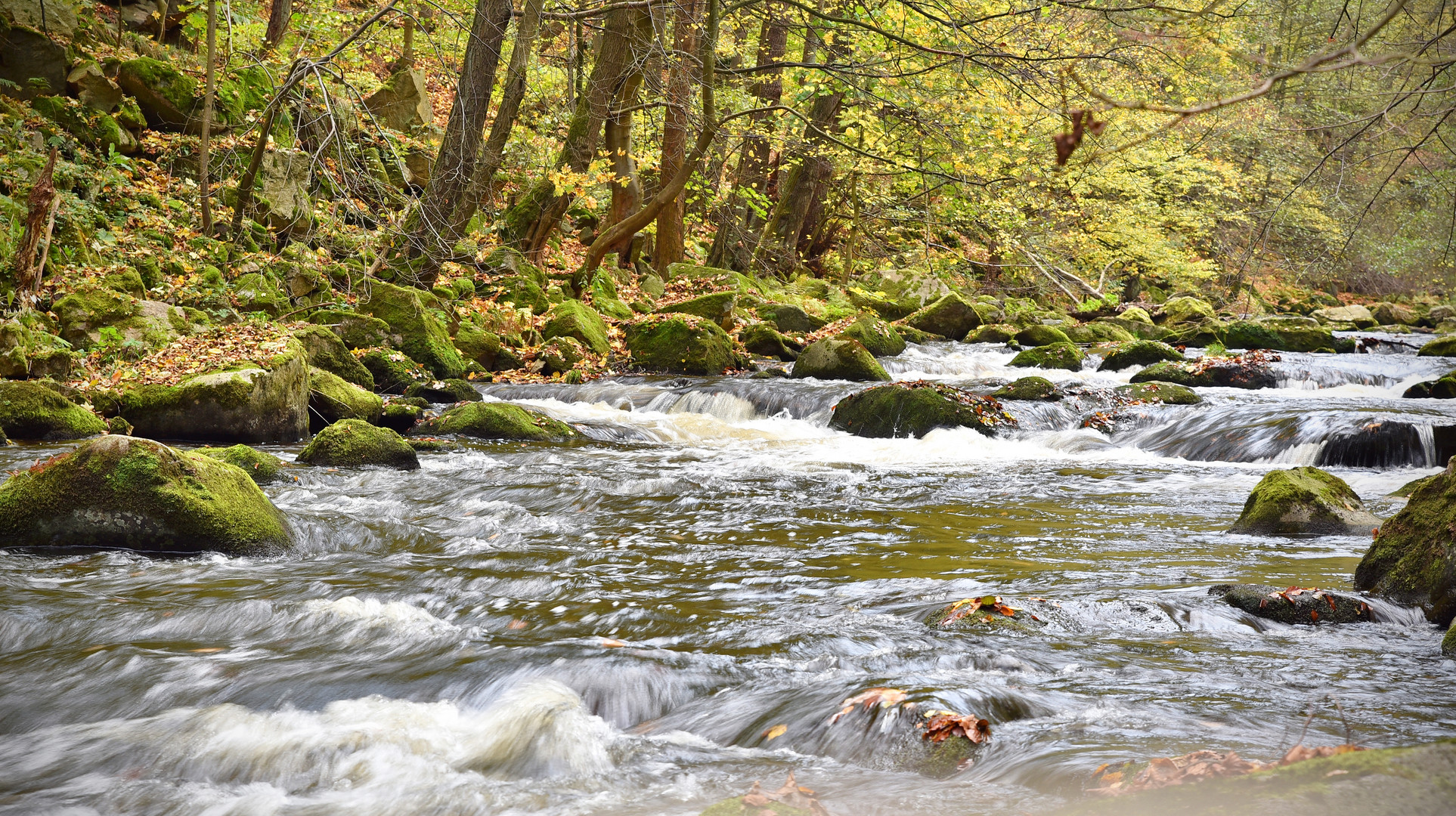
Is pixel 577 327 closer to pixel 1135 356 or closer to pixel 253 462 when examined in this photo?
pixel 253 462

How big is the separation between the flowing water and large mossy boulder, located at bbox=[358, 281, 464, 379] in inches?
193

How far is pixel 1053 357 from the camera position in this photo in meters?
15.8

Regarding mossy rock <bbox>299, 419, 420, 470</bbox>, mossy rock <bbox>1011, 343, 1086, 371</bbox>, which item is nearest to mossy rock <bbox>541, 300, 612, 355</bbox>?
mossy rock <bbox>299, 419, 420, 470</bbox>

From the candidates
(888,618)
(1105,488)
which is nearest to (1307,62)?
(888,618)

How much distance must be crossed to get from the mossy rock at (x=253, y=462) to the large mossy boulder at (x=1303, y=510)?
6798mm

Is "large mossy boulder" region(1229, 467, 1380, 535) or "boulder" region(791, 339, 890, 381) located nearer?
"large mossy boulder" region(1229, 467, 1380, 535)

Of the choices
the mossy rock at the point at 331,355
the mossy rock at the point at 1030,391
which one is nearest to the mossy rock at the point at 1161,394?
the mossy rock at the point at 1030,391

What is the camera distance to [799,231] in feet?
73.0

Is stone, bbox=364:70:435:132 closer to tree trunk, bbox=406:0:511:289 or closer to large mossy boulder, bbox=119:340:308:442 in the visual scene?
tree trunk, bbox=406:0:511:289

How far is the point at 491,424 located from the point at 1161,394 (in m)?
8.07

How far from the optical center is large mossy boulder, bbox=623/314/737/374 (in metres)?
14.3

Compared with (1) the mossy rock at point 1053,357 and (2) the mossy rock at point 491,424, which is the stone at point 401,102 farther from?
(1) the mossy rock at point 1053,357

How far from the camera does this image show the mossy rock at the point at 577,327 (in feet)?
46.8

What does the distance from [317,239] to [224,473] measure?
931 cm
